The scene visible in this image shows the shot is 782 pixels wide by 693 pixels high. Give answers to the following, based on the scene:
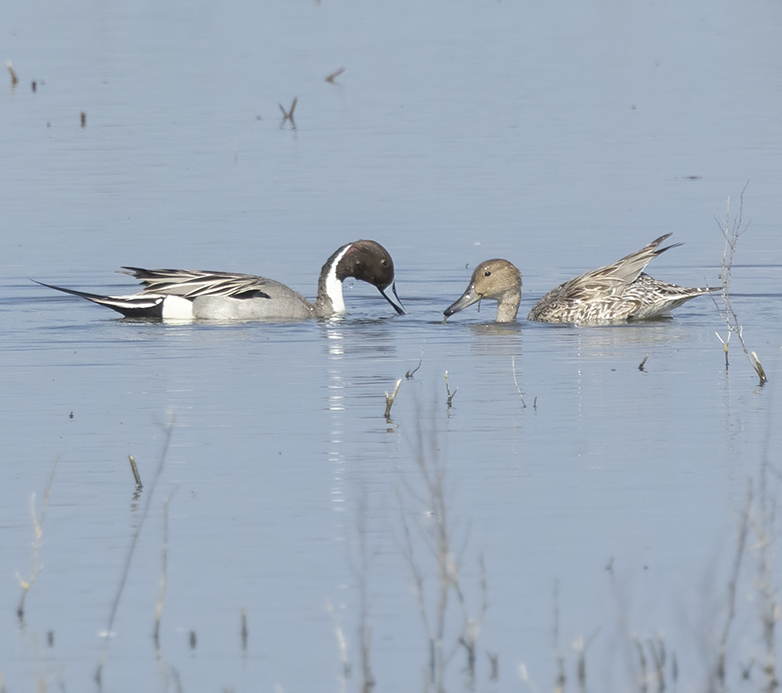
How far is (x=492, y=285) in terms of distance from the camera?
41.2ft

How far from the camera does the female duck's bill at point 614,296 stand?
12172mm

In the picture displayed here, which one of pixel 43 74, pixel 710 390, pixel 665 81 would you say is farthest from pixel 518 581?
pixel 43 74

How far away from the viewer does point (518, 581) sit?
564cm

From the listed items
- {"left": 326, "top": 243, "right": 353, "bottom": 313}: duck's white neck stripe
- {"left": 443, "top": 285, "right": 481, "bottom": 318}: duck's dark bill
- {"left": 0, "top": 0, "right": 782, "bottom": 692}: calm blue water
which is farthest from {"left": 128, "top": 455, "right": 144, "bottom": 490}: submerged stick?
{"left": 326, "top": 243, "right": 353, "bottom": 313}: duck's white neck stripe

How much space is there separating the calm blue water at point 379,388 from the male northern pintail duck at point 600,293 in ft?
0.80

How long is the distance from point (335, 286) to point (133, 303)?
1607 millimetres

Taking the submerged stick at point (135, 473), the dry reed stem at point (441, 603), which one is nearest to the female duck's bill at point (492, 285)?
the submerged stick at point (135, 473)

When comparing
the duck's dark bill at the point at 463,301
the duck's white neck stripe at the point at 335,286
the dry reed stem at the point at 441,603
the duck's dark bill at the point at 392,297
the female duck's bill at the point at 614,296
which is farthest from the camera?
the duck's white neck stripe at the point at 335,286

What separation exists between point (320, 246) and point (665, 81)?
11446 millimetres

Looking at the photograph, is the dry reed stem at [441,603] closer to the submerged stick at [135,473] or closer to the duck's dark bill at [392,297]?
the submerged stick at [135,473]

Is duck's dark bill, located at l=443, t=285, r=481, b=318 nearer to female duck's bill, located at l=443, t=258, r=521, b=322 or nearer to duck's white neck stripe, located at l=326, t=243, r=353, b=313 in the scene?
female duck's bill, located at l=443, t=258, r=521, b=322

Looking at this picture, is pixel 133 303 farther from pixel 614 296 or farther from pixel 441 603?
pixel 441 603

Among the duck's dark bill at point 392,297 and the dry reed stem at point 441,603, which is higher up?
the duck's dark bill at point 392,297

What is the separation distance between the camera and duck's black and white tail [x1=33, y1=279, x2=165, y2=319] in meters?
12.7
